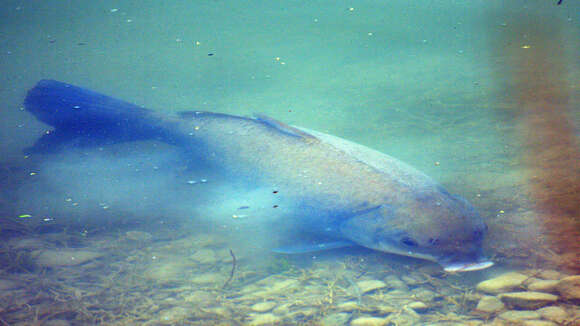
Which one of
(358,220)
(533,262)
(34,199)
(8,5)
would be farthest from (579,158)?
(8,5)

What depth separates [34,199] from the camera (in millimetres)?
4203

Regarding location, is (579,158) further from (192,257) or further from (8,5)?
(8,5)

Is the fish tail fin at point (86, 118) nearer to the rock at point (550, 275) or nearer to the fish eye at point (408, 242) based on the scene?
the fish eye at point (408, 242)

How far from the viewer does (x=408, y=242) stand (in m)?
2.73

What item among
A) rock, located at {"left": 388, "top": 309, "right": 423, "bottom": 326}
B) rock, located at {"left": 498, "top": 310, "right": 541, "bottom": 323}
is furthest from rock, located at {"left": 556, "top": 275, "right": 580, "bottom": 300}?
rock, located at {"left": 388, "top": 309, "right": 423, "bottom": 326}

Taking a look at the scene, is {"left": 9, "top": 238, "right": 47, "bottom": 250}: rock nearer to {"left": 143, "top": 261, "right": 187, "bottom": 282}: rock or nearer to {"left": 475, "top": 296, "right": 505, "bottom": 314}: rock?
{"left": 143, "top": 261, "right": 187, "bottom": 282}: rock

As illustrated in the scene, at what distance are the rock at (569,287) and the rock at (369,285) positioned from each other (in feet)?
3.41

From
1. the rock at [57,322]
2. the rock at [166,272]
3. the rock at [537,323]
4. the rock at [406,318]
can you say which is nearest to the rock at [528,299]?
the rock at [537,323]

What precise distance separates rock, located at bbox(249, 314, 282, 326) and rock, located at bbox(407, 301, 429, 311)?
33.4 inches

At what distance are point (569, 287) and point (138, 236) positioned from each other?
3.36 meters

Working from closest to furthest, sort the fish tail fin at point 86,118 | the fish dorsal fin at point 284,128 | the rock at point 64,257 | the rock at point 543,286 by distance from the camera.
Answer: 1. the rock at point 543,286
2. the rock at point 64,257
3. the fish dorsal fin at point 284,128
4. the fish tail fin at point 86,118

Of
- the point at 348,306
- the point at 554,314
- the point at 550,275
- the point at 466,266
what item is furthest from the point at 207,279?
the point at 550,275

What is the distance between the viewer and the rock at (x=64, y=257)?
319 cm

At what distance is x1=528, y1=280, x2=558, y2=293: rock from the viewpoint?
2.29 meters
